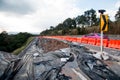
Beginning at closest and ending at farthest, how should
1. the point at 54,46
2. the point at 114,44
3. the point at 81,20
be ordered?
the point at 114,44
the point at 54,46
the point at 81,20

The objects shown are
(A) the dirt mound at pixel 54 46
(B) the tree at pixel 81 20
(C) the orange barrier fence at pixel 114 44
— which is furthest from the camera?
(B) the tree at pixel 81 20

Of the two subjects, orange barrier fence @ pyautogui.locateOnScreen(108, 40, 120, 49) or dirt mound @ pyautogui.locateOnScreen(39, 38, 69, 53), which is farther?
dirt mound @ pyautogui.locateOnScreen(39, 38, 69, 53)

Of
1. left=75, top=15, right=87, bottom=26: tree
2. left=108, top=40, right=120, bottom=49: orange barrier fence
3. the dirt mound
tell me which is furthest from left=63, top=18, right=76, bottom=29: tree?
left=108, top=40, right=120, bottom=49: orange barrier fence

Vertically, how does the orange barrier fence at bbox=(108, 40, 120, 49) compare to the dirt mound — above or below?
above

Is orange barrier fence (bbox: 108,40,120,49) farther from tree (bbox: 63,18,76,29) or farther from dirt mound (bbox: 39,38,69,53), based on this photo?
tree (bbox: 63,18,76,29)

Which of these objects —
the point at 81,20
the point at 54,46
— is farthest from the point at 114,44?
the point at 81,20

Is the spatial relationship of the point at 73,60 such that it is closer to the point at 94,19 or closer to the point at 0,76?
the point at 0,76

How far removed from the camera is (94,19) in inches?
6811

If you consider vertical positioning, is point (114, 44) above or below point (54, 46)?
above

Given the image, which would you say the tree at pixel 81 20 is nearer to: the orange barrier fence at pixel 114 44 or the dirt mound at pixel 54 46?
the dirt mound at pixel 54 46

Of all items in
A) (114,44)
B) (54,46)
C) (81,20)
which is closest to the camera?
(114,44)

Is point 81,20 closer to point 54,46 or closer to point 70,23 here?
point 70,23

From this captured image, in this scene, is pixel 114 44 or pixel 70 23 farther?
pixel 70 23

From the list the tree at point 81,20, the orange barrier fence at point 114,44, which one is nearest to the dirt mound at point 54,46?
the orange barrier fence at point 114,44
